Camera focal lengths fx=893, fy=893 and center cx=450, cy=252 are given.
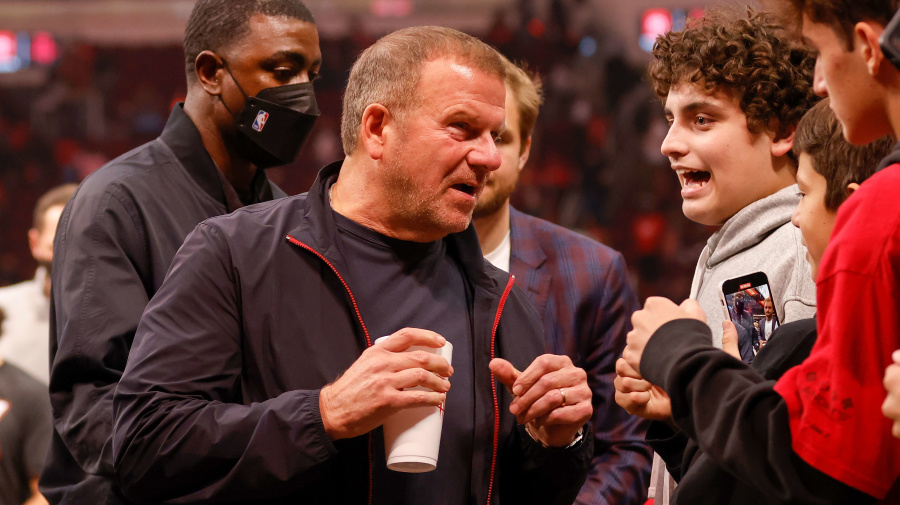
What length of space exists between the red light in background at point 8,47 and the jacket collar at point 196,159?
1034 cm

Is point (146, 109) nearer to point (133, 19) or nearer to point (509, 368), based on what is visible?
point (133, 19)

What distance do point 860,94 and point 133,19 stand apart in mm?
12623

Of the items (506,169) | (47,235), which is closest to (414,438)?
(506,169)

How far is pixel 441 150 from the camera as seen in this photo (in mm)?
1984

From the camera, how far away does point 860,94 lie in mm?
1296

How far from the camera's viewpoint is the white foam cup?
5.17 ft

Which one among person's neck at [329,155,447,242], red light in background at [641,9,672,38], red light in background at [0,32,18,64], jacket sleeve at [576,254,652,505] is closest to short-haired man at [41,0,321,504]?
person's neck at [329,155,447,242]

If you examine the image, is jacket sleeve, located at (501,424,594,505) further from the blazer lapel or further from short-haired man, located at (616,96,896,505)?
the blazer lapel

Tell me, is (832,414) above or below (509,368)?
above

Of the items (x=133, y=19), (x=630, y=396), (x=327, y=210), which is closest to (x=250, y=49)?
(x=327, y=210)

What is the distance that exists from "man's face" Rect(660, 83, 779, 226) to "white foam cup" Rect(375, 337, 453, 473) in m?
0.95

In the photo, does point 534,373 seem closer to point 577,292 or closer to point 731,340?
point 731,340

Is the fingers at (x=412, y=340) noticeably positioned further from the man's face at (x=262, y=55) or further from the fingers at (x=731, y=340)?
the man's face at (x=262, y=55)

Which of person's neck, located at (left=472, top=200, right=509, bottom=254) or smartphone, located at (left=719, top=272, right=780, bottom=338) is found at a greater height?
smartphone, located at (left=719, top=272, right=780, bottom=338)
